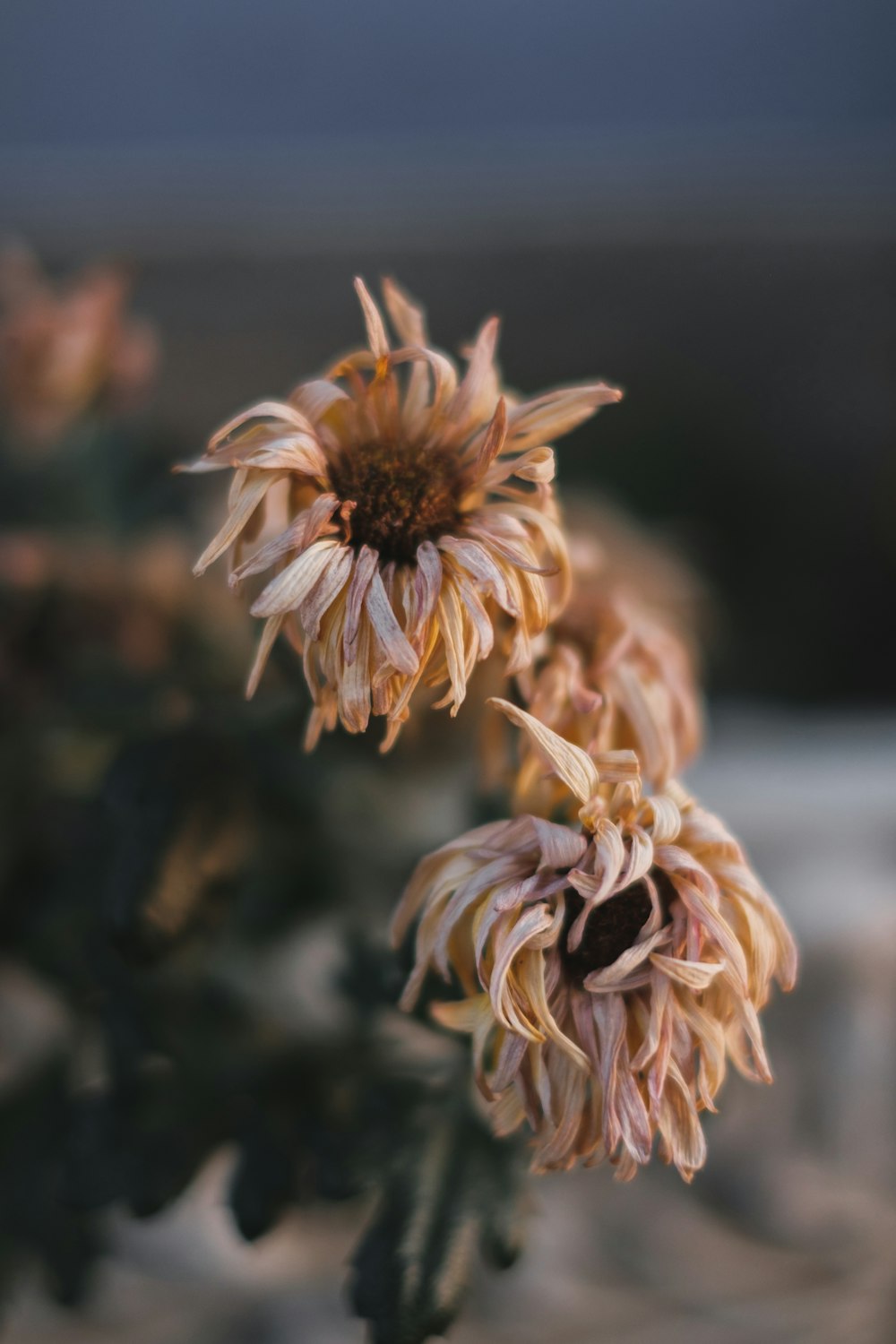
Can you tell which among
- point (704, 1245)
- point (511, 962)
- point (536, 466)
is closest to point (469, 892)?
point (511, 962)

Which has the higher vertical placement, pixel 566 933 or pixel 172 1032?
pixel 566 933

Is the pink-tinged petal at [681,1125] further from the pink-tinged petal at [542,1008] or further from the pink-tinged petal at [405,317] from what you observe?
the pink-tinged petal at [405,317]

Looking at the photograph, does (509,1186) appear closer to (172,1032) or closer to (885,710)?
(172,1032)

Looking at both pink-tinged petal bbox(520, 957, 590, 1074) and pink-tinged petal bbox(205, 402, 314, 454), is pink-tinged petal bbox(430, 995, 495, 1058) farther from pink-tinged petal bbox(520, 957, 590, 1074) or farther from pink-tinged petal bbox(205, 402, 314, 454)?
pink-tinged petal bbox(205, 402, 314, 454)

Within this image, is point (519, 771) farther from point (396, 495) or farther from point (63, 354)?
point (63, 354)

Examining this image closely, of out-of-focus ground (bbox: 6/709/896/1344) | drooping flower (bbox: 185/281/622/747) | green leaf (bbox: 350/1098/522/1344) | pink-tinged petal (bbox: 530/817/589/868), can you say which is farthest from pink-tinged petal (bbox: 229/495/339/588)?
out-of-focus ground (bbox: 6/709/896/1344)

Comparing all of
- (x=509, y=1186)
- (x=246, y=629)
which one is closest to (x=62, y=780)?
(x=246, y=629)
